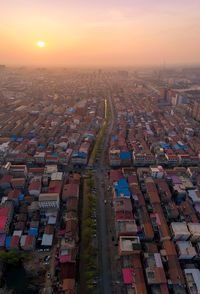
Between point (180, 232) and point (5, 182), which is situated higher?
Answer: point (5, 182)

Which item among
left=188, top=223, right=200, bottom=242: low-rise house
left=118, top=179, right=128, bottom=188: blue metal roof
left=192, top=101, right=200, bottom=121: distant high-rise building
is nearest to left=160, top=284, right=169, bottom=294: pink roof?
left=188, top=223, right=200, bottom=242: low-rise house

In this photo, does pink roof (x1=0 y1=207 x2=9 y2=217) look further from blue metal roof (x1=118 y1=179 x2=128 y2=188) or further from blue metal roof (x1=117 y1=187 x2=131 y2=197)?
blue metal roof (x1=118 y1=179 x2=128 y2=188)

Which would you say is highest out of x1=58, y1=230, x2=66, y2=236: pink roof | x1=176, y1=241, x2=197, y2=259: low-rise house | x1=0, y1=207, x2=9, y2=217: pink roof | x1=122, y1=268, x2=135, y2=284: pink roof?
x1=0, y1=207, x2=9, y2=217: pink roof

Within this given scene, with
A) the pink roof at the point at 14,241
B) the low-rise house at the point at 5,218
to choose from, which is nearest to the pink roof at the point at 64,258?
the pink roof at the point at 14,241

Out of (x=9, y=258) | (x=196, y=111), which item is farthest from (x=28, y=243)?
(x=196, y=111)

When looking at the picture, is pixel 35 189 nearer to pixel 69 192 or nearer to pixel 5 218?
pixel 69 192

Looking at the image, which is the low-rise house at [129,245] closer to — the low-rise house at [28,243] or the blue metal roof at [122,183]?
the blue metal roof at [122,183]

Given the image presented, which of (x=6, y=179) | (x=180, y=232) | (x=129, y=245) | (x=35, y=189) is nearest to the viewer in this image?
(x=129, y=245)

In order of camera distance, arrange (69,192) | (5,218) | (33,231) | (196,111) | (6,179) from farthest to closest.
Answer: (196,111), (6,179), (69,192), (5,218), (33,231)

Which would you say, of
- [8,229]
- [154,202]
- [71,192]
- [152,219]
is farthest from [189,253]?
[8,229]
